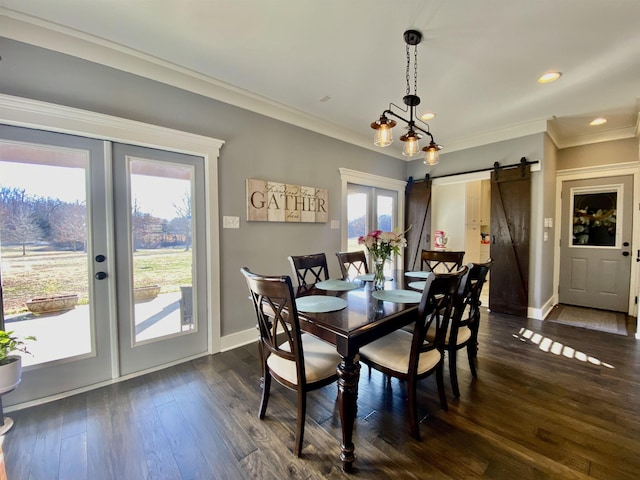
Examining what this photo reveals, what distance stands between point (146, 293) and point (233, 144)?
5.50 feet

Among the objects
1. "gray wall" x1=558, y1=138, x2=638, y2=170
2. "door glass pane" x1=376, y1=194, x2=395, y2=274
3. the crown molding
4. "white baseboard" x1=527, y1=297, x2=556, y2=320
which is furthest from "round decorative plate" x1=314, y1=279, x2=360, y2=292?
"gray wall" x1=558, y1=138, x2=638, y2=170

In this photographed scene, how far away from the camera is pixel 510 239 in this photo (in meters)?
3.87

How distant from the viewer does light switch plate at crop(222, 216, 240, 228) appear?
2.77 meters

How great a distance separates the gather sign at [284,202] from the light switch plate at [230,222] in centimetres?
13

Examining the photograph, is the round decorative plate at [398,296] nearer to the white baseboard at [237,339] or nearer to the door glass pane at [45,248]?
the white baseboard at [237,339]

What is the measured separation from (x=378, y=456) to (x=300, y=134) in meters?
3.23

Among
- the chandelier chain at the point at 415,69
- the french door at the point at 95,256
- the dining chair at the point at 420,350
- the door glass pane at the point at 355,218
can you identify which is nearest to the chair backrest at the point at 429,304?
the dining chair at the point at 420,350

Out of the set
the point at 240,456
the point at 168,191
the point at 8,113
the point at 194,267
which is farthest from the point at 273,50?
the point at 240,456

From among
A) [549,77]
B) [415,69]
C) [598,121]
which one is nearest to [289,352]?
[415,69]

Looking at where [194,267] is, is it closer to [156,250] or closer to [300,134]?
[156,250]

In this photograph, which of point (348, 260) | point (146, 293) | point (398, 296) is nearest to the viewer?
point (398, 296)

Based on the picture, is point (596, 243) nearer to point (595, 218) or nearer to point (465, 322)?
point (595, 218)

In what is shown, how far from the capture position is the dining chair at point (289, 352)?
139cm

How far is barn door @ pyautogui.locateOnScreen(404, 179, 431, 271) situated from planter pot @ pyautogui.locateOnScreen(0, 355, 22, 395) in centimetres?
476
